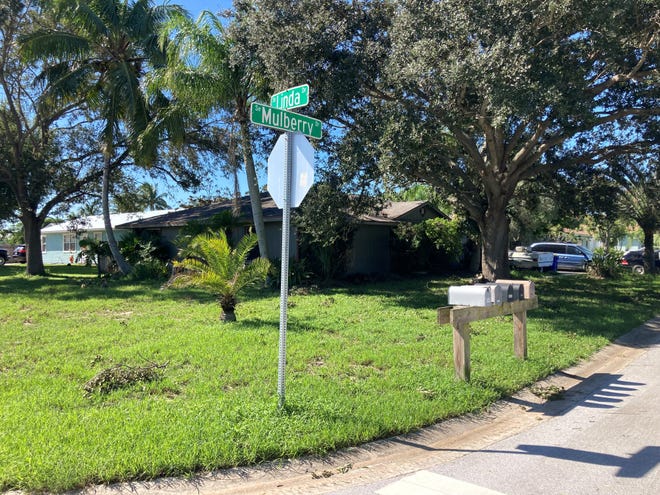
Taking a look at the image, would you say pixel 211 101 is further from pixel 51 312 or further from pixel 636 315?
pixel 636 315

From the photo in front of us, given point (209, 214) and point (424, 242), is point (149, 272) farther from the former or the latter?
point (424, 242)

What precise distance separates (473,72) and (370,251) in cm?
1219

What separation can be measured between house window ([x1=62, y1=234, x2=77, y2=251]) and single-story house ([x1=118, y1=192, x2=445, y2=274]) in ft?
54.8

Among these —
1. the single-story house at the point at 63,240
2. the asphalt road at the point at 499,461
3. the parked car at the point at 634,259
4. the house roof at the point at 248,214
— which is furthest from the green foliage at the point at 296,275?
the single-story house at the point at 63,240

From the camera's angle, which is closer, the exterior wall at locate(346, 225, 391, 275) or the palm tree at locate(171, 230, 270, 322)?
the palm tree at locate(171, 230, 270, 322)

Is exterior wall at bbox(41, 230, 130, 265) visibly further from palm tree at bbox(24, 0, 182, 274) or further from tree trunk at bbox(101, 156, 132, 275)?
palm tree at bbox(24, 0, 182, 274)

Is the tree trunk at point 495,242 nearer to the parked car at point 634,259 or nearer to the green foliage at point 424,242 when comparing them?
the green foliage at point 424,242

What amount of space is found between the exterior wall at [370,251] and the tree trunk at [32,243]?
14.9 m

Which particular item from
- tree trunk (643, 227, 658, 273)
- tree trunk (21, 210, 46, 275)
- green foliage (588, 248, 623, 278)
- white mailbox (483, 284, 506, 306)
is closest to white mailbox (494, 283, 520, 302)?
white mailbox (483, 284, 506, 306)

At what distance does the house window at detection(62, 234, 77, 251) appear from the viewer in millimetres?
40031

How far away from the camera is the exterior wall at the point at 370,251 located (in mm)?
20609

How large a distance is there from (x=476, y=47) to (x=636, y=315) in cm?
733

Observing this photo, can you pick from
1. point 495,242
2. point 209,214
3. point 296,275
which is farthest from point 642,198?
point 209,214

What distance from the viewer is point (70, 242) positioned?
4034 cm
